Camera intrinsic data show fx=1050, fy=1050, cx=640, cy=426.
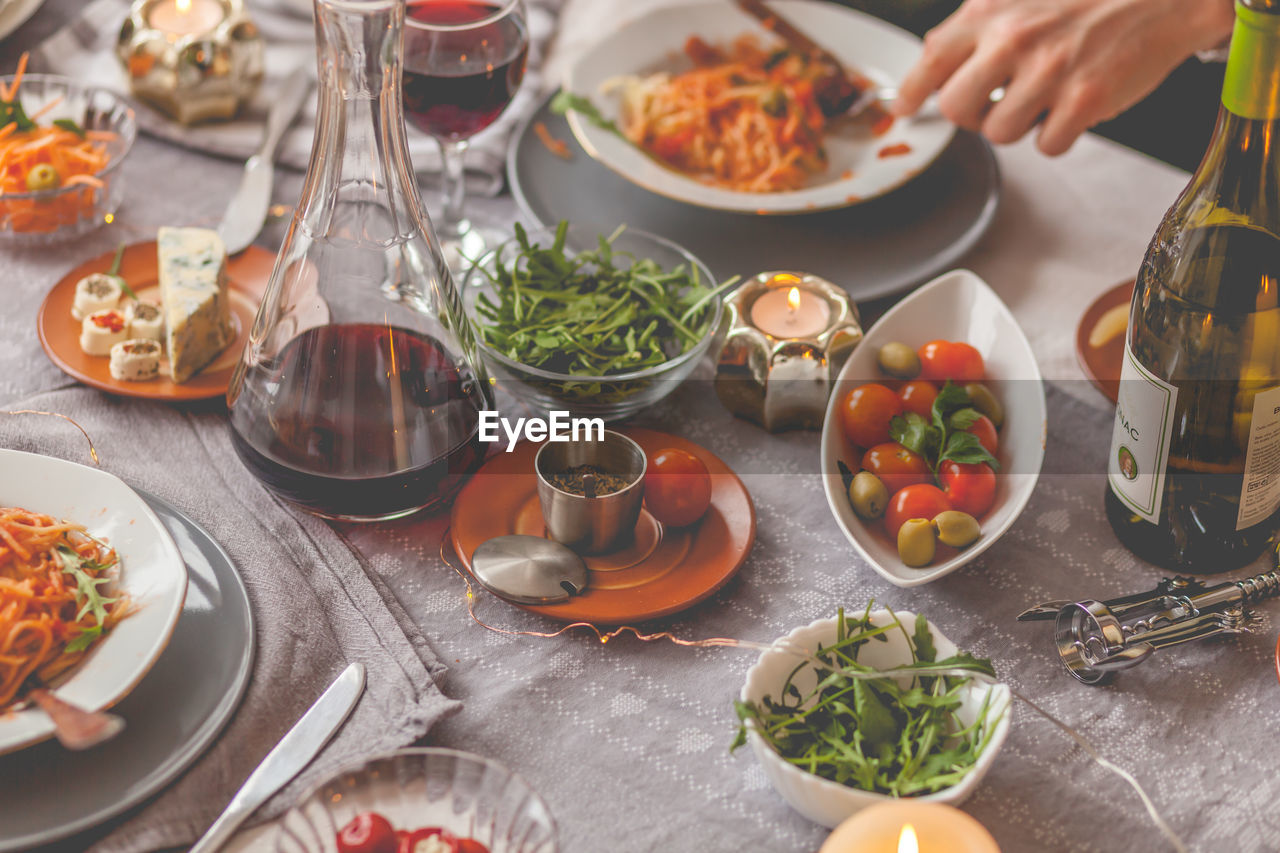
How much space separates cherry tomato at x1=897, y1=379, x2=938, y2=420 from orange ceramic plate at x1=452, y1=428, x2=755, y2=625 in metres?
0.17

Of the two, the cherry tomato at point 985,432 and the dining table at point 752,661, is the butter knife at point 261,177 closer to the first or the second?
the dining table at point 752,661

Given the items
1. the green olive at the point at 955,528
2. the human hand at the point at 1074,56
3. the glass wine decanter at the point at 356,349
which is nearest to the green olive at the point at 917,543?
the green olive at the point at 955,528

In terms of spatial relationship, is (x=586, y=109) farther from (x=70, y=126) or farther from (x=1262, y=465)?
(x=1262, y=465)

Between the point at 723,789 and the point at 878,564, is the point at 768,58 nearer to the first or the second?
the point at 878,564

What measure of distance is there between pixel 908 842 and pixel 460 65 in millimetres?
846

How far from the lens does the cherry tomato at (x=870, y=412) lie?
3.04 ft

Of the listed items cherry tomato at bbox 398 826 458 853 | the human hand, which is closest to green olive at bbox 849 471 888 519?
cherry tomato at bbox 398 826 458 853

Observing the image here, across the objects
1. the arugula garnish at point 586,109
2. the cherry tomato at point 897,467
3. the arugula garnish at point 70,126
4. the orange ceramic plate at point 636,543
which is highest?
the arugula garnish at point 70,126

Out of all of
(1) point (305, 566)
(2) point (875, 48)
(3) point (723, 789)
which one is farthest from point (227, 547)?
(2) point (875, 48)

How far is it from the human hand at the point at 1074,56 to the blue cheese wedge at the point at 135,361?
900 millimetres

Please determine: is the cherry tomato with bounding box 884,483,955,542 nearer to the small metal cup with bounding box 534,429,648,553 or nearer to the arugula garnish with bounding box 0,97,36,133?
the small metal cup with bounding box 534,429,648,553

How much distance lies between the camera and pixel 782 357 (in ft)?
3.20

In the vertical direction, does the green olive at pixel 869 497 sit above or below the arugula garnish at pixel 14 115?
below

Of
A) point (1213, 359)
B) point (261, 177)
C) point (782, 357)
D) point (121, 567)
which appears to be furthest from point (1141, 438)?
point (261, 177)
